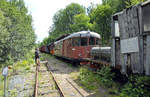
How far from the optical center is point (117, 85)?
5.92 meters

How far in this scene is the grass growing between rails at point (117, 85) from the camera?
4145 millimetres

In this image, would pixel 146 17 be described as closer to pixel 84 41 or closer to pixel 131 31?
pixel 131 31

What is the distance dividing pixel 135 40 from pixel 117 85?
261 centimetres

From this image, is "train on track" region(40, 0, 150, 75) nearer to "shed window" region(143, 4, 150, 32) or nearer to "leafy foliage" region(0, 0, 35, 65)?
"shed window" region(143, 4, 150, 32)

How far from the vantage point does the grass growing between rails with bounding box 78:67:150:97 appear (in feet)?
13.6

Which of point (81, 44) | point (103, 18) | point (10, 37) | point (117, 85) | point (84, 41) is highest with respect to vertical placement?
point (103, 18)

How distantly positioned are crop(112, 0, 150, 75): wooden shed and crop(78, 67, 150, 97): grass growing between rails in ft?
1.22

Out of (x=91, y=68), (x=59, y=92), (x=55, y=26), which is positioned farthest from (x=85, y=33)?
(x=55, y=26)

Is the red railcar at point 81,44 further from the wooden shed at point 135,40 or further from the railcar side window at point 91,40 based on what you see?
the wooden shed at point 135,40

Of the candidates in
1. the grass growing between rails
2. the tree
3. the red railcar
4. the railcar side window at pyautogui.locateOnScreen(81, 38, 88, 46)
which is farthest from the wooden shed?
the tree

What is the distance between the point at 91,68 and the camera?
29.8 feet

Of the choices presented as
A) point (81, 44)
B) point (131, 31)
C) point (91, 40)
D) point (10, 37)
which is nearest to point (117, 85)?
point (131, 31)

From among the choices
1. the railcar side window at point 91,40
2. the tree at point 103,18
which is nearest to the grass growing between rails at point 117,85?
the railcar side window at point 91,40

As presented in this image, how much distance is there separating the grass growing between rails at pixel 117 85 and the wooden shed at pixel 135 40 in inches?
14.6
